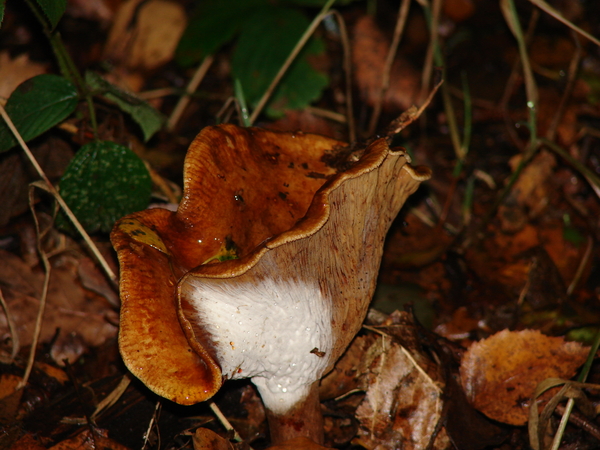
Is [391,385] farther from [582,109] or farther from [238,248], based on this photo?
[582,109]

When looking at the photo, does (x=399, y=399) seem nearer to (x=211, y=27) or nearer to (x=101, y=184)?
(x=101, y=184)

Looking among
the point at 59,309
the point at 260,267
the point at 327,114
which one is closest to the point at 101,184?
the point at 59,309

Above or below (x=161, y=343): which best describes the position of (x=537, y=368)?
below

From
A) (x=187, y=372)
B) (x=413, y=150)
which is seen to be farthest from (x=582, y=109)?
(x=187, y=372)

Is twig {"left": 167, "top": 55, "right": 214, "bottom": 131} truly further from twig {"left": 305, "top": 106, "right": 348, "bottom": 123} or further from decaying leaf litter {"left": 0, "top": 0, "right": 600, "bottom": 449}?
twig {"left": 305, "top": 106, "right": 348, "bottom": 123}

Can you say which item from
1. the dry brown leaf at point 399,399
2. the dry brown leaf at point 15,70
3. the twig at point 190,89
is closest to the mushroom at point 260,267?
the dry brown leaf at point 399,399

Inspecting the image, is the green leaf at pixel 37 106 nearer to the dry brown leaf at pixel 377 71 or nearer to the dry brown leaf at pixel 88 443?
the dry brown leaf at pixel 88 443
